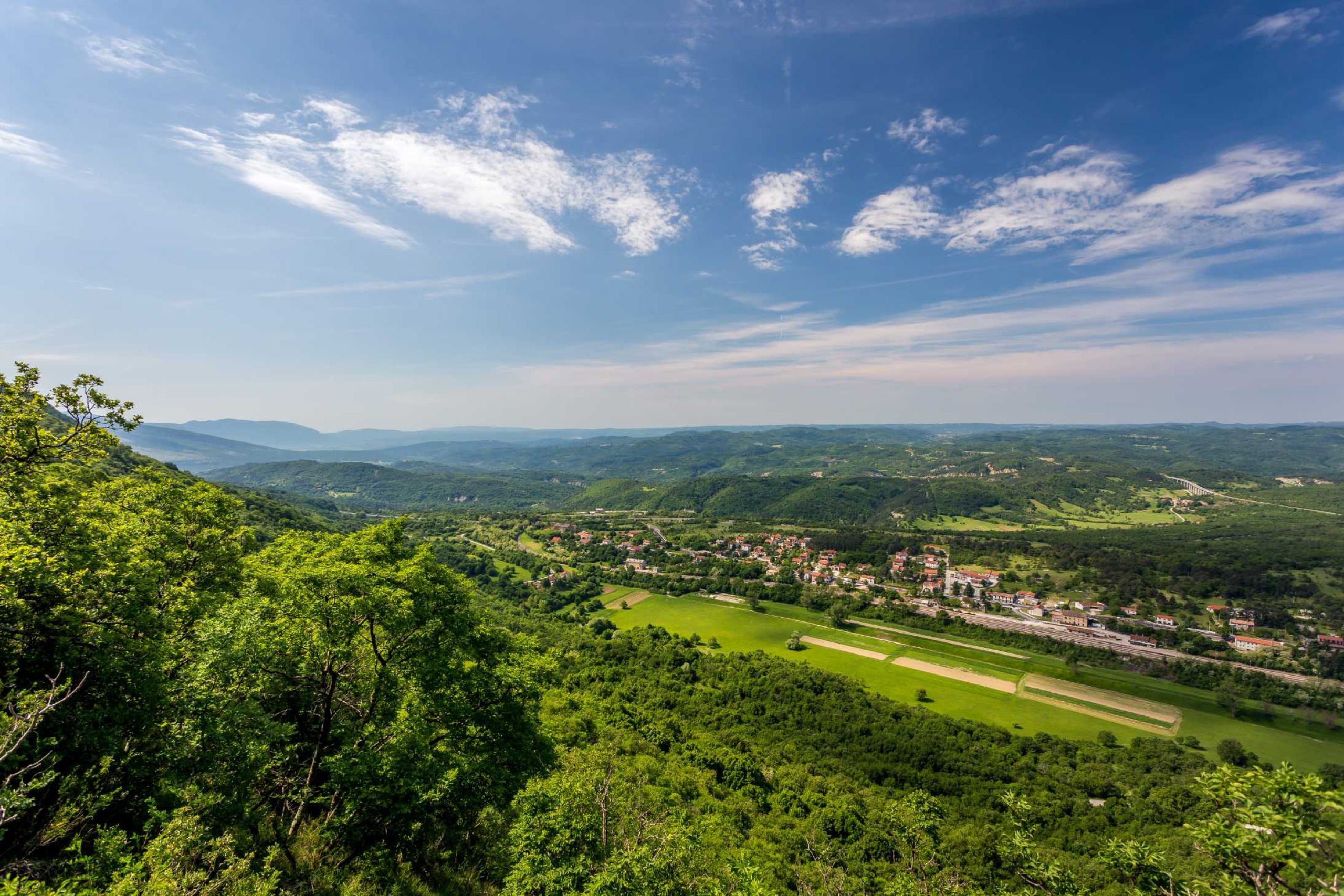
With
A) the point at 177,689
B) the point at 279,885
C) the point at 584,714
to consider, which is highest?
the point at 177,689

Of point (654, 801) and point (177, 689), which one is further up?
point (177, 689)

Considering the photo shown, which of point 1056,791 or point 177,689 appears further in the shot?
point 1056,791

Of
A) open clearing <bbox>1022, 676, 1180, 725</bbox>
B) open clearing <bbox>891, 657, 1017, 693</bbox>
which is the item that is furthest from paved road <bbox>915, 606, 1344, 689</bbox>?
open clearing <bbox>891, 657, 1017, 693</bbox>

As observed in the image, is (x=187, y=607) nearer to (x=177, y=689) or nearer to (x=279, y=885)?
(x=177, y=689)

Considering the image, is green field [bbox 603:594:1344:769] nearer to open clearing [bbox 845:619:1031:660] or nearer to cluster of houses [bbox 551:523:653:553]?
open clearing [bbox 845:619:1031:660]

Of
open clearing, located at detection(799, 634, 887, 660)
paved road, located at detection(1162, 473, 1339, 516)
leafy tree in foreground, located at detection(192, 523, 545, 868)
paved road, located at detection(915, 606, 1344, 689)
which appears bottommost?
paved road, located at detection(915, 606, 1344, 689)

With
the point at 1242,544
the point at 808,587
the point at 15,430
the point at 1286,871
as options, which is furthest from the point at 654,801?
the point at 1242,544

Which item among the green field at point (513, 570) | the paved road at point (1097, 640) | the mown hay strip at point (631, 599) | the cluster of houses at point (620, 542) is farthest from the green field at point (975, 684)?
the cluster of houses at point (620, 542)
